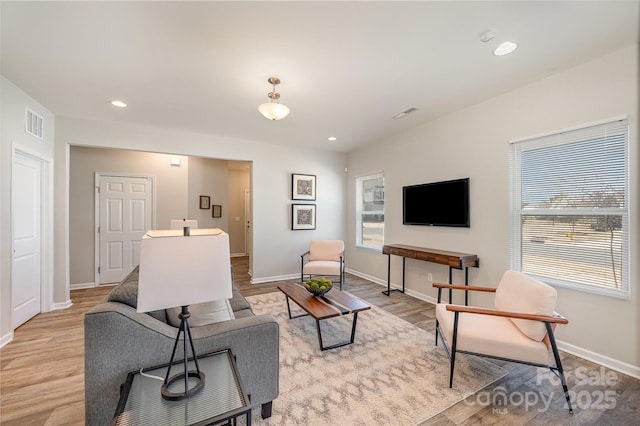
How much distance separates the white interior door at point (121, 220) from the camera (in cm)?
456

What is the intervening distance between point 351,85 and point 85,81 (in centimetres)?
275

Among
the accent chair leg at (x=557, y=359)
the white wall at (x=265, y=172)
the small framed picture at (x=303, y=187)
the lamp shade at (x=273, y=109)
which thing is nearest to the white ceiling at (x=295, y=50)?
the lamp shade at (x=273, y=109)

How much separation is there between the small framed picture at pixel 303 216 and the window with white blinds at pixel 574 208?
3426mm

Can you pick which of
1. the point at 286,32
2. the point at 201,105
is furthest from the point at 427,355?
the point at 201,105

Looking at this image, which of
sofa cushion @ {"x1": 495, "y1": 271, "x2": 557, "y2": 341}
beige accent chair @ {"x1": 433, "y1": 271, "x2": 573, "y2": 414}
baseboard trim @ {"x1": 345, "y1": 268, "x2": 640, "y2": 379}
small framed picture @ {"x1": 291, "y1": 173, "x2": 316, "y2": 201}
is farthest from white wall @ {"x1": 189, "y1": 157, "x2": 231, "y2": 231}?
baseboard trim @ {"x1": 345, "y1": 268, "x2": 640, "y2": 379}

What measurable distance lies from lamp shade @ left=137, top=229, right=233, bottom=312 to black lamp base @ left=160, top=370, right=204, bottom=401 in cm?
42

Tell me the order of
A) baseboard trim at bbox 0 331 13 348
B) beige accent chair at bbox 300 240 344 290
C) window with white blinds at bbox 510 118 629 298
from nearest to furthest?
window with white blinds at bbox 510 118 629 298
baseboard trim at bbox 0 331 13 348
beige accent chair at bbox 300 240 344 290

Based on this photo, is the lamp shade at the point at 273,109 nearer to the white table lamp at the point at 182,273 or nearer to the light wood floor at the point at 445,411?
the white table lamp at the point at 182,273

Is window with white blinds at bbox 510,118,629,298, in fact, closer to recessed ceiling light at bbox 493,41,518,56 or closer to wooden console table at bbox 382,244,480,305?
wooden console table at bbox 382,244,480,305

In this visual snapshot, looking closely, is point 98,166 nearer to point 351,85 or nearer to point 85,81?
point 85,81

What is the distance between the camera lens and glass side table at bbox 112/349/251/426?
107 cm

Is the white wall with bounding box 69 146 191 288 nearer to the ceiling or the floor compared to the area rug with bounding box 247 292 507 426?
nearer to the ceiling

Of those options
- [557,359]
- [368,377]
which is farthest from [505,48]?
[368,377]

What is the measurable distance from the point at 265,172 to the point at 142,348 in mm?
→ 3903
